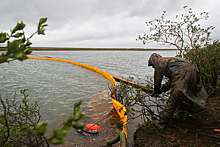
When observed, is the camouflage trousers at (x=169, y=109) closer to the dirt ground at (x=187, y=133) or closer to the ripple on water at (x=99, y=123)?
the dirt ground at (x=187, y=133)

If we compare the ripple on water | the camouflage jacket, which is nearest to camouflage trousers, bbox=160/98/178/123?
the camouflage jacket

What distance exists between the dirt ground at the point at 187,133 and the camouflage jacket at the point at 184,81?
2.59 feet

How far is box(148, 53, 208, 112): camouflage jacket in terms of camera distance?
365 cm

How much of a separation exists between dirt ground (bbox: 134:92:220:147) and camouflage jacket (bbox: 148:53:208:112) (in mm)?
788

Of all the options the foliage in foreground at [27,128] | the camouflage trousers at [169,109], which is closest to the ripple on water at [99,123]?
the foliage in foreground at [27,128]

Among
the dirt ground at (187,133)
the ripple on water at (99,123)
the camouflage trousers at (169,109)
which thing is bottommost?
the ripple on water at (99,123)

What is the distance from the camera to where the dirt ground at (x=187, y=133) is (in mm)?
3646

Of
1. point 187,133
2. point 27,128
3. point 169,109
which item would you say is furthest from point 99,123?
point 27,128

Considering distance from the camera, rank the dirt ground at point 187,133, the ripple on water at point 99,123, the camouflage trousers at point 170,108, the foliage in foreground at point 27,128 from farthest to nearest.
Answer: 1. the ripple on water at point 99,123
2. the camouflage trousers at point 170,108
3. the dirt ground at point 187,133
4. the foliage in foreground at point 27,128

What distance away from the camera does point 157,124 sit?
175 inches

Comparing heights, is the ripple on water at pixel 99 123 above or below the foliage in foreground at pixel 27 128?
below

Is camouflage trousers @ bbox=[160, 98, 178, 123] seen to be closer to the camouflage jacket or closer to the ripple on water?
the camouflage jacket

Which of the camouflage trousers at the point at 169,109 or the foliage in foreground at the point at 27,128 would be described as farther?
the camouflage trousers at the point at 169,109

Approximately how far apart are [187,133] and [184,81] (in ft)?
5.34
